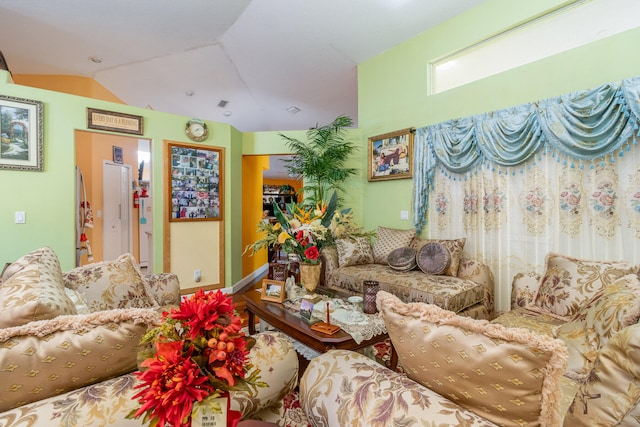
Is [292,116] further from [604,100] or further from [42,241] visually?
[604,100]

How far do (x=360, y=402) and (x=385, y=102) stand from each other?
3872 millimetres

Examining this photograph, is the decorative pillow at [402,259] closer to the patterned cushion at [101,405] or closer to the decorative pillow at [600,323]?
the decorative pillow at [600,323]

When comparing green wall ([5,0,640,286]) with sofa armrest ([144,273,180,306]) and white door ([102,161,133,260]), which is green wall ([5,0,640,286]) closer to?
white door ([102,161,133,260])

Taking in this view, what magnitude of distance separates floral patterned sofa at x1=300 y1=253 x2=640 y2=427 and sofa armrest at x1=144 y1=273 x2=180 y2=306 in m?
1.69

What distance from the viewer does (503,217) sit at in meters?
2.96

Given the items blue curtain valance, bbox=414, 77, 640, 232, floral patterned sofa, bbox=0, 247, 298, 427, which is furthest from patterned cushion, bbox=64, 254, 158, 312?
blue curtain valance, bbox=414, 77, 640, 232

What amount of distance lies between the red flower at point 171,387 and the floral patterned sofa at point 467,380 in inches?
16.8

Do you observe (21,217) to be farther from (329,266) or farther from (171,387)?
(171,387)

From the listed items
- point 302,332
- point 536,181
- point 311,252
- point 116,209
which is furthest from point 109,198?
point 536,181

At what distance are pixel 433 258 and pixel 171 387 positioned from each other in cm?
282

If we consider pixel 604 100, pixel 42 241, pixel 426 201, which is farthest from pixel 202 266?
pixel 604 100

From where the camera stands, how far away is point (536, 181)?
107 inches

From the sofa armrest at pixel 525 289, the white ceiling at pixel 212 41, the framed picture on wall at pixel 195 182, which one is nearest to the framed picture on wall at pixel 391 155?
the white ceiling at pixel 212 41

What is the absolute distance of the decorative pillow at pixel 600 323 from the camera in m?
1.29
